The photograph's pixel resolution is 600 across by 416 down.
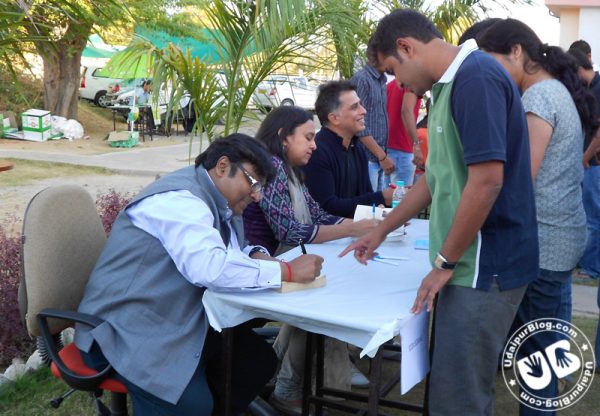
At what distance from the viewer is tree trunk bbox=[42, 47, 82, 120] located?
57.1 ft

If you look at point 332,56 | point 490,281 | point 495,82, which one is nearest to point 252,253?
point 490,281

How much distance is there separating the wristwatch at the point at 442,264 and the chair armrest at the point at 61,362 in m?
1.17

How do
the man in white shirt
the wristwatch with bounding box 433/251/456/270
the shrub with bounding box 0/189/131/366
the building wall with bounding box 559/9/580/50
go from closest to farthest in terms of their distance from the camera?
the wristwatch with bounding box 433/251/456/270, the man in white shirt, the shrub with bounding box 0/189/131/366, the building wall with bounding box 559/9/580/50

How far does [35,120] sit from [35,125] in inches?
4.9

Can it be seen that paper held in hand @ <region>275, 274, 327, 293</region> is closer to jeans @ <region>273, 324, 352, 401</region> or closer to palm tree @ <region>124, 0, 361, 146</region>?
jeans @ <region>273, 324, 352, 401</region>

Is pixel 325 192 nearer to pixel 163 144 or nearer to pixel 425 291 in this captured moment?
pixel 425 291

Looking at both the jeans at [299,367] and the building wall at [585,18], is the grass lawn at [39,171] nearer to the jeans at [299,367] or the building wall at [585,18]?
the jeans at [299,367]

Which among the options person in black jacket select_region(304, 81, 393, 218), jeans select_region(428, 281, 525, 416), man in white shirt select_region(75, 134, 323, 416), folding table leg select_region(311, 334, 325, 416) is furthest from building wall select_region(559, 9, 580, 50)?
jeans select_region(428, 281, 525, 416)

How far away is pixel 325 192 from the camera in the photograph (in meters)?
3.82

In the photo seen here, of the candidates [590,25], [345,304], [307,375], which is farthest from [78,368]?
[590,25]

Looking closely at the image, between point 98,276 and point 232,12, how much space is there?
2.80m

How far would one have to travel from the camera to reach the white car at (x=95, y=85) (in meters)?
22.9

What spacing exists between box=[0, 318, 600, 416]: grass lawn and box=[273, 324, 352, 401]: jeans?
20 cm

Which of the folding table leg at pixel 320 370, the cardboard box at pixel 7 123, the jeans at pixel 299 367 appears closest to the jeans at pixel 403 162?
the jeans at pixel 299 367
